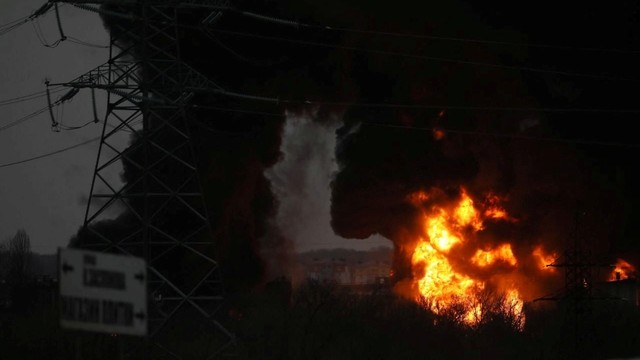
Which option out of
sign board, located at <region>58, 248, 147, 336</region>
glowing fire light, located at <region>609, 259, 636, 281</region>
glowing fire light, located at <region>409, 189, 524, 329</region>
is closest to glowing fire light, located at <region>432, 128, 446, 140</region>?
glowing fire light, located at <region>409, 189, 524, 329</region>

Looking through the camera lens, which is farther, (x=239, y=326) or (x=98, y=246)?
(x=239, y=326)

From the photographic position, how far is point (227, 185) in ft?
176

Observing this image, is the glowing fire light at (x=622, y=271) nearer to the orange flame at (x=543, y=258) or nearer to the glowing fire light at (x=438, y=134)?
the orange flame at (x=543, y=258)

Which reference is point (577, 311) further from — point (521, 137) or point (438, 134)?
point (438, 134)

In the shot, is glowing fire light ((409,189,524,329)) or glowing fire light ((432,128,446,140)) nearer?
glowing fire light ((409,189,524,329))

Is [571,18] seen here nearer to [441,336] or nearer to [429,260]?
[429,260]

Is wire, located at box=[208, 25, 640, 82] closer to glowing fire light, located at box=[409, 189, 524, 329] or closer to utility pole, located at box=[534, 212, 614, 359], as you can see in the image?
glowing fire light, located at box=[409, 189, 524, 329]

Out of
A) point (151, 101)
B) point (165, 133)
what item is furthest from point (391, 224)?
point (151, 101)

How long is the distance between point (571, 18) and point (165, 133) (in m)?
25.4

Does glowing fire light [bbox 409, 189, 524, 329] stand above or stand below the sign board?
above

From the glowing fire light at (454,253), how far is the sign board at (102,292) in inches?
1788

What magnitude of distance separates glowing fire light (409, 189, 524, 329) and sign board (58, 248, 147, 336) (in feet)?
149

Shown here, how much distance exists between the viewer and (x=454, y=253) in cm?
5625

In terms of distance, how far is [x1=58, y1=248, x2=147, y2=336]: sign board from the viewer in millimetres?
9633
